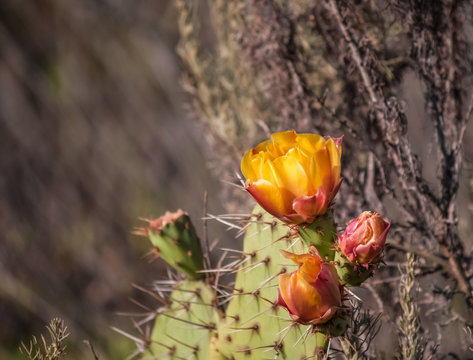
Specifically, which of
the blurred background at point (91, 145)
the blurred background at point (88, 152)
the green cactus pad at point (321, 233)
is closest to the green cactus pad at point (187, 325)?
the green cactus pad at point (321, 233)

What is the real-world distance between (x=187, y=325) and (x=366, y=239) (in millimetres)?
555

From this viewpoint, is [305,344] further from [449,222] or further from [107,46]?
[107,46]

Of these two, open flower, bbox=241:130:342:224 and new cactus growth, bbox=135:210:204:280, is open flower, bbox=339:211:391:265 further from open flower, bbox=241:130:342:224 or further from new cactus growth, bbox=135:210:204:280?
new cactus growth, bbox=135:210:204:280

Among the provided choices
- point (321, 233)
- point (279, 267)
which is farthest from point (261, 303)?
point (321, 233)

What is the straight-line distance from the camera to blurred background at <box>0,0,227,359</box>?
3824mm

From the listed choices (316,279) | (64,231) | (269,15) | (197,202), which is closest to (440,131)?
(269,15)

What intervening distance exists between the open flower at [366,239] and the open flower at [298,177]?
53 mm

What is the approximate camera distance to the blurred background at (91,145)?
382 cm

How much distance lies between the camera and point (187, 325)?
3.50ft

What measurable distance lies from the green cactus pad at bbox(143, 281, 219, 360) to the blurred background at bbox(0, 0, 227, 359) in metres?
2.47

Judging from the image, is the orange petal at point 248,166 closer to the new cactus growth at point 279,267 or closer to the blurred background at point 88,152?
the new cactus growth at point 279,267

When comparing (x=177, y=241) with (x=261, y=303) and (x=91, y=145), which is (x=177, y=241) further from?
(x=91, y=145)

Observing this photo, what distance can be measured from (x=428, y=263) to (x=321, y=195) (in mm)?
573

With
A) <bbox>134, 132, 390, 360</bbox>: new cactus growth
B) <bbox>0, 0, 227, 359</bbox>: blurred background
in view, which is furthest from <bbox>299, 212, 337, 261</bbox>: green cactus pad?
<bbox>0, 0, 227, 359</bbox>: blurred background
